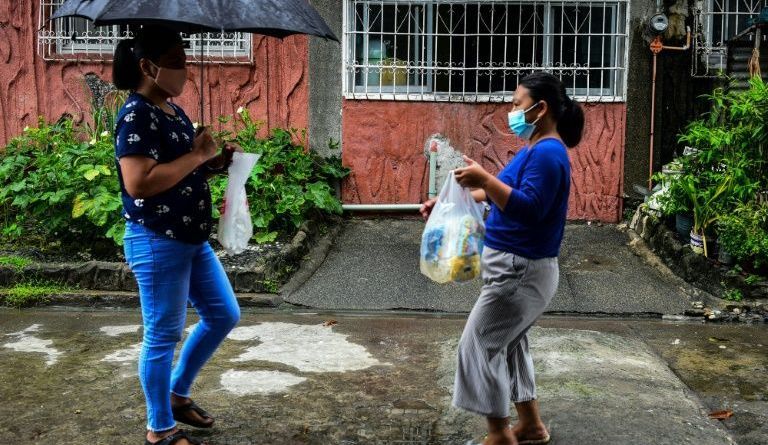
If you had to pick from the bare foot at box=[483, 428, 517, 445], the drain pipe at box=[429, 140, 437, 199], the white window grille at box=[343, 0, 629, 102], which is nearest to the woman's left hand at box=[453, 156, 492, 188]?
the bare foot at box=[483, 428, 517, 445]

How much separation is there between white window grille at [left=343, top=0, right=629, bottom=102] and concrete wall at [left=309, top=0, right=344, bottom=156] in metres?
0.10

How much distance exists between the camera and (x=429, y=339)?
216 inches

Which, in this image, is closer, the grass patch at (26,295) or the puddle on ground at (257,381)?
the puddle on ground at (257,381)

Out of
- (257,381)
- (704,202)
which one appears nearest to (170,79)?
(257,381)

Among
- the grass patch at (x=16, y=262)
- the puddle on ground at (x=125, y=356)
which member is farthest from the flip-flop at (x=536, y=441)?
the grass patch at (x=16, y=262)

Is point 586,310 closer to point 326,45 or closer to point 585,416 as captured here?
point 585,416

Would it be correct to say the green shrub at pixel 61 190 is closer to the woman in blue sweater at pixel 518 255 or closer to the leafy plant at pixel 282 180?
the leafy plant at pixel 282 180

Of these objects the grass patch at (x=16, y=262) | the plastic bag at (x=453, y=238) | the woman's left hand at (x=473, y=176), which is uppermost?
the woman's left hand at (x=473, y=176)

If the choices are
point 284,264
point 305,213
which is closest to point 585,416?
point 284,264

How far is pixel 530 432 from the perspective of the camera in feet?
12.2

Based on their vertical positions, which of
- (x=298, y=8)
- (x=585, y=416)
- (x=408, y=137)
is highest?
(x=298, y=8)

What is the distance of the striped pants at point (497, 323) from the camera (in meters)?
3.42

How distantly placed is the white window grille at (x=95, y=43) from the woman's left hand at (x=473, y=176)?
208 inches

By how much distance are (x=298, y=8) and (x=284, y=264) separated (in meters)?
3.26
